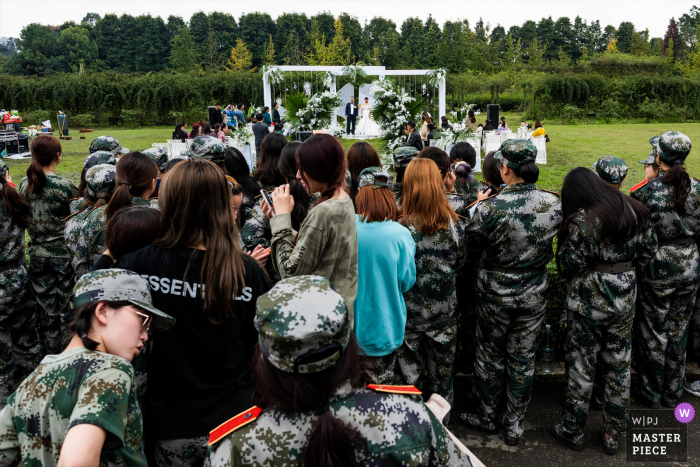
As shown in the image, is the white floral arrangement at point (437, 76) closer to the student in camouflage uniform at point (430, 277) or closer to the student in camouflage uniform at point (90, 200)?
the student in camouflage uniform at point (430, 277)

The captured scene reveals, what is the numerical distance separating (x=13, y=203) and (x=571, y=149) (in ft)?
61.0

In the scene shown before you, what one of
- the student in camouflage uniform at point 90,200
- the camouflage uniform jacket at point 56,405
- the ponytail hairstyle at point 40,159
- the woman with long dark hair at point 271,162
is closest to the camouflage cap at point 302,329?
the camouflage uniform jacket at point 56,405

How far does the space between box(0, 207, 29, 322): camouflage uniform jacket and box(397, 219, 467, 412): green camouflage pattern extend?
9.62ft

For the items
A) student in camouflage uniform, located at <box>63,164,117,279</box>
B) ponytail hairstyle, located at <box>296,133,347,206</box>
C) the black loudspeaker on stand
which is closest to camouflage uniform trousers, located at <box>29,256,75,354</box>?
student in camouflage uniform, located at <box>63,164,117,279</box>

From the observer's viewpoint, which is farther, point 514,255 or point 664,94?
point 664,94

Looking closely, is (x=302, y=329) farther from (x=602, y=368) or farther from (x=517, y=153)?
(x=602, y=368)

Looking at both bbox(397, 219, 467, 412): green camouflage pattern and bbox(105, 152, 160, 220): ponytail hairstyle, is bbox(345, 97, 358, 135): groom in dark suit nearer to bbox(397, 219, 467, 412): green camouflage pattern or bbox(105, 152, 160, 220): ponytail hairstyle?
bbox(397, 219, 467, 412): green camouflage pattern

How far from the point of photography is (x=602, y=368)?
3436mm

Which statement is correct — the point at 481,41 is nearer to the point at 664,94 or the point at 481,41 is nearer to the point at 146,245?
the point at 664,94

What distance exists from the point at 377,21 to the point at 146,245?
77.1m

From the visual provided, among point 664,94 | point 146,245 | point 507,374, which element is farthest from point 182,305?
point 664,94

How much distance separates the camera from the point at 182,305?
1.90m

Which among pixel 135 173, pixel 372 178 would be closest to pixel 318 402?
pixel 372 178

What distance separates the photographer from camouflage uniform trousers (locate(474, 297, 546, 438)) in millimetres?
3381
